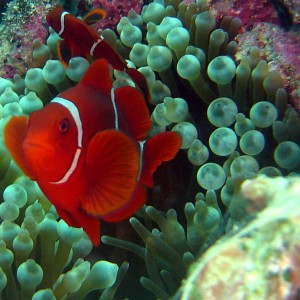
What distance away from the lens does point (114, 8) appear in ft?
6.51

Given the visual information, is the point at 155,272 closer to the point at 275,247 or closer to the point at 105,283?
the point at 105,283

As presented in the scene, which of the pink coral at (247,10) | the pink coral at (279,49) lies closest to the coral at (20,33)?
the pink coral at (247,10)

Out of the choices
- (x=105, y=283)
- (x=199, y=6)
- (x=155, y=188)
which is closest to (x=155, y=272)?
(x=105, y=283)

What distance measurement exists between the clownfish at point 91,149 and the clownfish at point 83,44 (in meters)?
0.29

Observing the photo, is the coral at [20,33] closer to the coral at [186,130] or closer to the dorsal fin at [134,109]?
the coral at [186,130]

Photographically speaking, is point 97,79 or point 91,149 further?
point 97,79

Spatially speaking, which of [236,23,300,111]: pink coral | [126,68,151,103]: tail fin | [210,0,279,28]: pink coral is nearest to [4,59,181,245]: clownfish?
[126,68,151,103]: tail fin

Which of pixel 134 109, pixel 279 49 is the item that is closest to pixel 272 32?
pixel 279 49

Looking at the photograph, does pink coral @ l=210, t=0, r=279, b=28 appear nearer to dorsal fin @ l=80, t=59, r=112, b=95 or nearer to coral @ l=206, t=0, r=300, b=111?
coral @ l=206, t=0, r=300, b=111

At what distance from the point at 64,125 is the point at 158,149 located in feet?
1.02

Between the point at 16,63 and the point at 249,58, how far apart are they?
1.05m

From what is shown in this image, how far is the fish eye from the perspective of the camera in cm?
97

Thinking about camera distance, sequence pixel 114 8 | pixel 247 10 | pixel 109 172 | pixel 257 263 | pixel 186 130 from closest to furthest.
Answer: pixel 257 263 → pixel 109 172 → pixel 186 130 → pixel 247 10 → pixel 114 8

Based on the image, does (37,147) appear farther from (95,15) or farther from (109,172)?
(95,15)
